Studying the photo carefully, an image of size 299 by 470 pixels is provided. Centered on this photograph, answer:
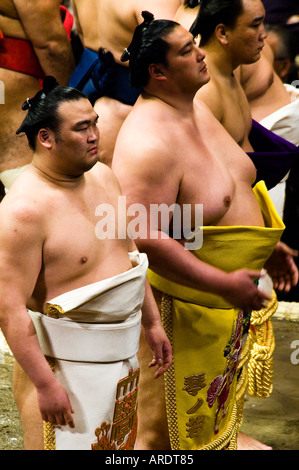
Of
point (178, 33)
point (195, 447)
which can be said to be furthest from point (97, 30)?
point (195, 447)

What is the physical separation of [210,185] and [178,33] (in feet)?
1.41

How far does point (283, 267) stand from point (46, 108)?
109 cm

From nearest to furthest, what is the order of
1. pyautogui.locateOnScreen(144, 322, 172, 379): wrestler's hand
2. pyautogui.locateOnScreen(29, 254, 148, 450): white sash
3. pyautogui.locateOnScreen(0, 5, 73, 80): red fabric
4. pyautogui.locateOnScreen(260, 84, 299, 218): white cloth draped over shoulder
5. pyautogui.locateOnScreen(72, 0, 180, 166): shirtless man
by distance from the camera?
pyautogui.locateOnScreen(29, 254, 148, 450): white sash → pyautogui.locateOnScreen(144, 322, 172, 379): wrestler's hand → pyautogui.locateOnScreen(72, 0, 180, 166): shirtless man → pyautogui.locateOnScreen(0, 5, 73, 80): red fabric → pyautogui.locateOnScreen(260, 84, 299, 218): white cloth draped over shoulder

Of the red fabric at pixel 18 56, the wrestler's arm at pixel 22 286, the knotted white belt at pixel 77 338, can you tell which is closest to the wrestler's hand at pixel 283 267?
the knotted white belt at pixel 77 338

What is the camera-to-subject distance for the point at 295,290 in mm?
4391

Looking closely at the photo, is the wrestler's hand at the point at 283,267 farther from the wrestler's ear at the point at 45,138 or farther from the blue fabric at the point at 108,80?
the wrestler's ear at the point at 45,138

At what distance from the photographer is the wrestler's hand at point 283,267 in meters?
2.57

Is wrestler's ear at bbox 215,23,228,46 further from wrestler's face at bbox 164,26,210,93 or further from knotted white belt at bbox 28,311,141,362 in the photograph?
knotted white belt at bbox 28,311,141,362

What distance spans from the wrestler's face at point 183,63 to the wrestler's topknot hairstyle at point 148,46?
2 cm

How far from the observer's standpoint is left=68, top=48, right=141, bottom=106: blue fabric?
2900 millimetres

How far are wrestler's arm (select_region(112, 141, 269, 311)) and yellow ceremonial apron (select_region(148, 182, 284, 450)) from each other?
0.09m

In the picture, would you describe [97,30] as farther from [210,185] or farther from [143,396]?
Answer: [143,396]

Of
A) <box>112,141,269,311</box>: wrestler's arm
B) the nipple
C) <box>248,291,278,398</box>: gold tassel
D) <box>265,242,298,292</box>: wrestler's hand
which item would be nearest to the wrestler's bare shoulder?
<box>112,141,269,311</box>: wrestler's arm

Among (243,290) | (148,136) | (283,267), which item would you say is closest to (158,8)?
(148,136)
